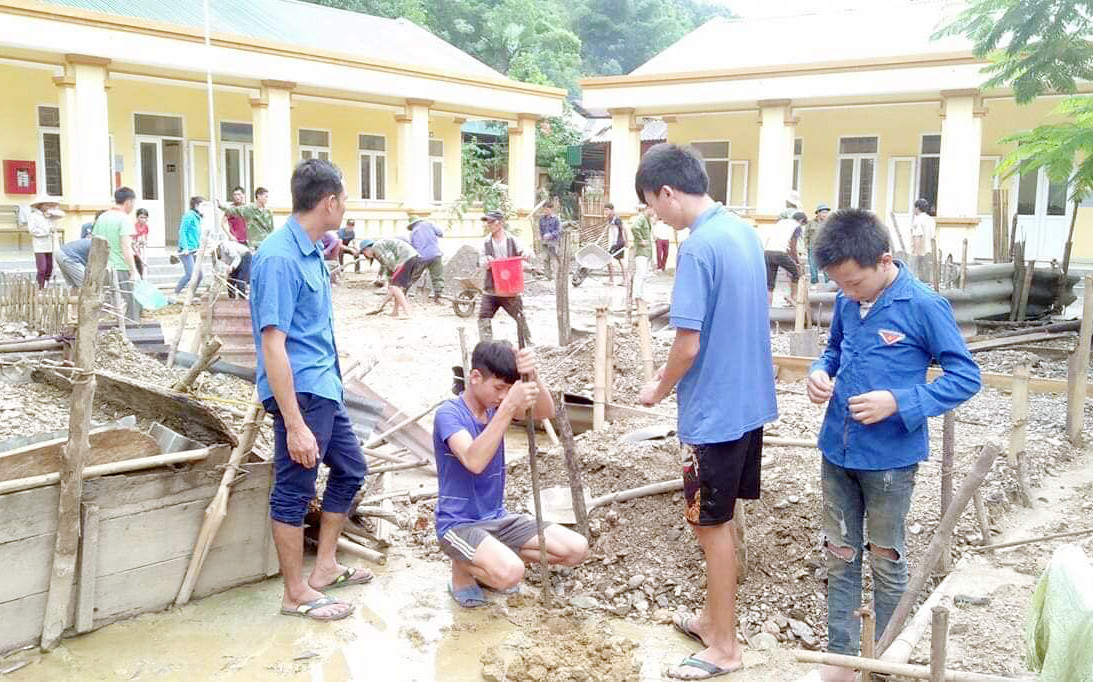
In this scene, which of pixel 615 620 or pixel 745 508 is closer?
pixel 615 620

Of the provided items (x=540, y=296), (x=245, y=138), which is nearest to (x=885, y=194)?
(x=540, y=296)

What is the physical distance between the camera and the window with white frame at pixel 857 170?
71.1 ft

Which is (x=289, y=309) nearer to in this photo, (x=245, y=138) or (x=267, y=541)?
(x=267, y=541)

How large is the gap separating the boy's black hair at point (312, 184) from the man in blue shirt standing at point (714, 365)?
125 centimetres

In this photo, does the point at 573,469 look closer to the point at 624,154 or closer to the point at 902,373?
the point at 902,373

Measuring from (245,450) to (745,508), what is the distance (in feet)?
7.61

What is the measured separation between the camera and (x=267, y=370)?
3.57 meters

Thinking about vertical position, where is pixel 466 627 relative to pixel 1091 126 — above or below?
below

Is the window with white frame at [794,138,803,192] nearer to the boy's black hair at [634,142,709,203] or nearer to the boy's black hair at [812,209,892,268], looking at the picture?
the boy's black hair at [634,142,709,203]

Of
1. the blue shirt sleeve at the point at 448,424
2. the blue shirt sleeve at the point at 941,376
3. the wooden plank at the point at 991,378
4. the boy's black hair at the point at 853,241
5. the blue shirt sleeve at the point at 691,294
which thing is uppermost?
the boy's black hair at the point at 853,241

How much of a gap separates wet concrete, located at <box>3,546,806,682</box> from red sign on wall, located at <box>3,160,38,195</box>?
1509 cm

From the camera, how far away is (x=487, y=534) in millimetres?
3967

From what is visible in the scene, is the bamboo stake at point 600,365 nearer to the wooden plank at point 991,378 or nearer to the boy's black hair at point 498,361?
the wooden plank at point 991,378

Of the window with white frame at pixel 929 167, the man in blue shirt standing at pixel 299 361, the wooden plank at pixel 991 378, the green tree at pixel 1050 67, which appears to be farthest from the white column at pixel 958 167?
the man in blue shirt standing at pixel 299 361
